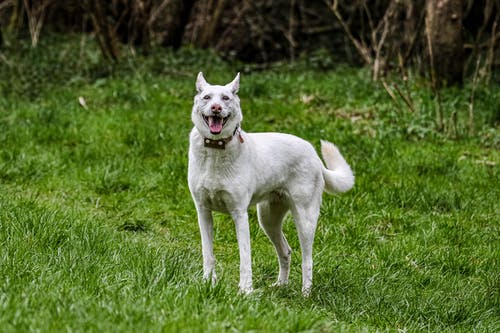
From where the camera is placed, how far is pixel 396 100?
10.4m

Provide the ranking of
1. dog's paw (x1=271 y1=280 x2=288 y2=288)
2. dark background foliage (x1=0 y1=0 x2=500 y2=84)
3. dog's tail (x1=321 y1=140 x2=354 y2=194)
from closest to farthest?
dog's paw (x1=271 y1=280 x2=288 y2=288) → dog's tail (x1=321 y1=140 x2=354 y2=194) → dark background foliage (x1=0 y1=0 x2=500 y2=84)

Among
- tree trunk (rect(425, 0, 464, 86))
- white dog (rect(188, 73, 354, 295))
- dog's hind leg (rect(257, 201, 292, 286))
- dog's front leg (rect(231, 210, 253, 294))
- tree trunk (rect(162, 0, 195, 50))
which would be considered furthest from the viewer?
tree trunk (rect(162, 0, 195, 50))

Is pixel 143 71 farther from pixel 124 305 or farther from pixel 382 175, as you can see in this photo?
pixel 124 305

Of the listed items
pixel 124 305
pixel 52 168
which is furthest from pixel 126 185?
pixel 124 305

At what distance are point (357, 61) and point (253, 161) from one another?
12.3 metres

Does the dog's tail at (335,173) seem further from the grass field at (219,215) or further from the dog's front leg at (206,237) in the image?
the dog's front leg at (206,237)

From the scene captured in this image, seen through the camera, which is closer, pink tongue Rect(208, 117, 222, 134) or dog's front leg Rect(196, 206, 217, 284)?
pink tongue Rect(208, 117, 222, 134)

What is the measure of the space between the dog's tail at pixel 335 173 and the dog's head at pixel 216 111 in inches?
42.7

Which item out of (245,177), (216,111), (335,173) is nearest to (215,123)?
(216,111)

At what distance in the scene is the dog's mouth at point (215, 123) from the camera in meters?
4.72

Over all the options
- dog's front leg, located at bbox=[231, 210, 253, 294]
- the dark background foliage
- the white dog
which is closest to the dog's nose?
the white dog

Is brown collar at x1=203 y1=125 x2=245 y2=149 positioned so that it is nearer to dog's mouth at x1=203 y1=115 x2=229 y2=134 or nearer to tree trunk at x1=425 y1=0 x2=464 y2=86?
dog's mouth at x1=203 y1=115 x2=229 y2=134

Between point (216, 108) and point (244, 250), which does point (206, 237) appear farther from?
point (216, 108)

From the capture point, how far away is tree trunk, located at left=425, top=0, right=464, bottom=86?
36.7ft
